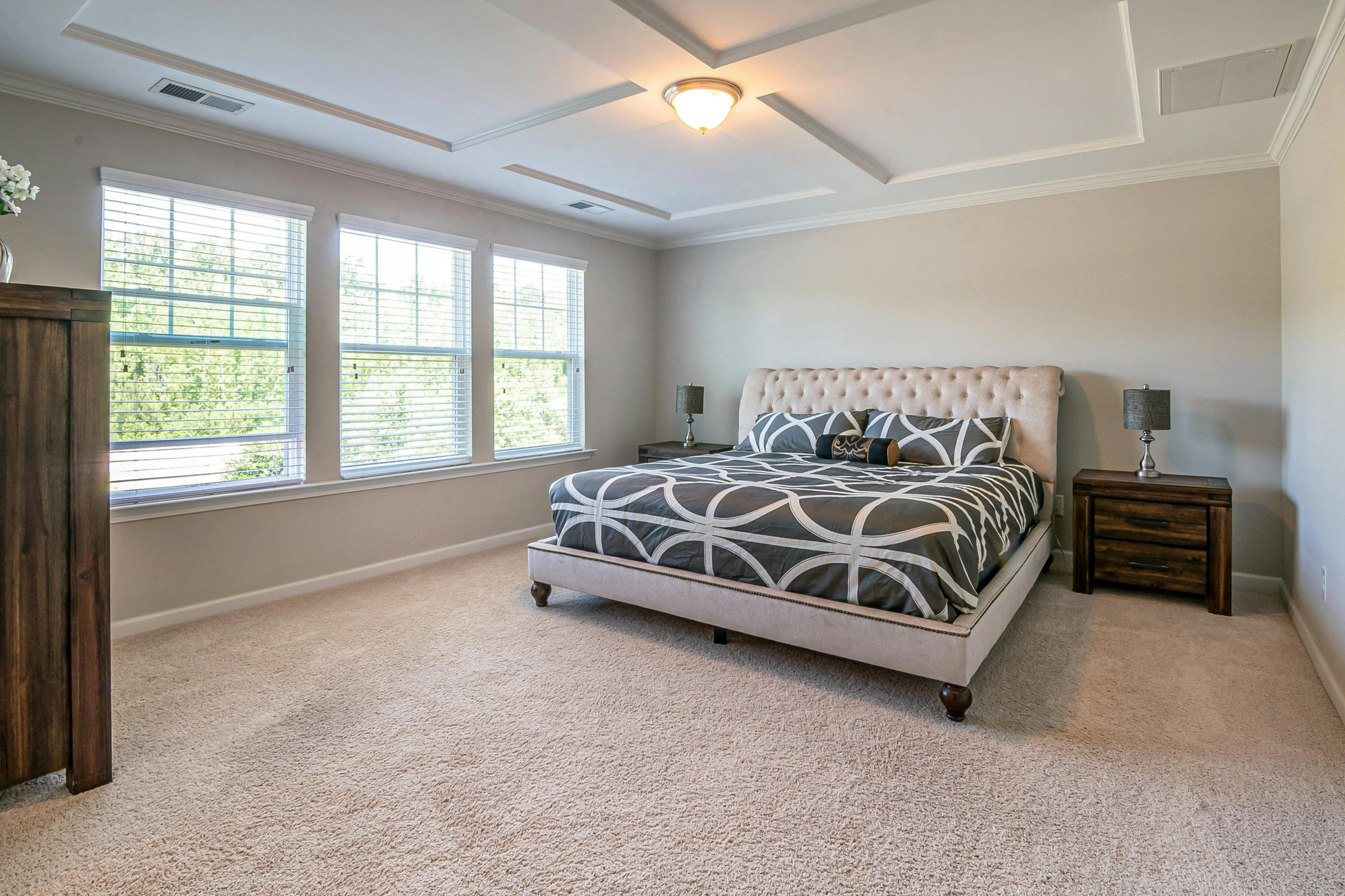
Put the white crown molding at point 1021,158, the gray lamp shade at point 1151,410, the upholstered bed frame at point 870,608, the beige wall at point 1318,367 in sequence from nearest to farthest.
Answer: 1. the upholstered bed frame at point 870,608
2. the beige wall at point 1318,367
3. the white crown molding at point 1021,158
4. the gray lamp shade at point 1151,410

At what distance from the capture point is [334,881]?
5.41 feet

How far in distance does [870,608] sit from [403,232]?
11.6ft

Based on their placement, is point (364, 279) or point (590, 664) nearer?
point (590, 664)

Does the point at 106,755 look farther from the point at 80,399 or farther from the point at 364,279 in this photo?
the point at 364,279

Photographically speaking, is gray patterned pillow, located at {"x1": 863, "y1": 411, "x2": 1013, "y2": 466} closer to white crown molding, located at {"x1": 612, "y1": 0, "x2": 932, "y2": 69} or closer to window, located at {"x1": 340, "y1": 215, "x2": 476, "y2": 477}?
white crown molding, located at {"x1": 612, "y1": 0, "x2": 932, "y2": 69}

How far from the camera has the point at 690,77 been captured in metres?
2.85

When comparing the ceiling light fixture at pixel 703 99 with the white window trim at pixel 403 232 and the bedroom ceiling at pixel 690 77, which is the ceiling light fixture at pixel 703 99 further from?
the white window trim at pixel 403 232

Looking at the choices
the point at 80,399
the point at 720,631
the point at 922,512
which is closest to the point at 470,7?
the point at 80,399

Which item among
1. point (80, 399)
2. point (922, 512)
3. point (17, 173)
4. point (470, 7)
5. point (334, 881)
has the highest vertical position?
point (470, 7)

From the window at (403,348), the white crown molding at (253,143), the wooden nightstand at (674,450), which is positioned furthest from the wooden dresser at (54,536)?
the wooden nightstand at (674,450)

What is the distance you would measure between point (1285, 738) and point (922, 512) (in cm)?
135

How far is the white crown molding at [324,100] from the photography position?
264cm

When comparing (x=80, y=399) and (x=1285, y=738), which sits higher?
(x=80, y=399)

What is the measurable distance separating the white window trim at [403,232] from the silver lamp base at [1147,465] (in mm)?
4346
